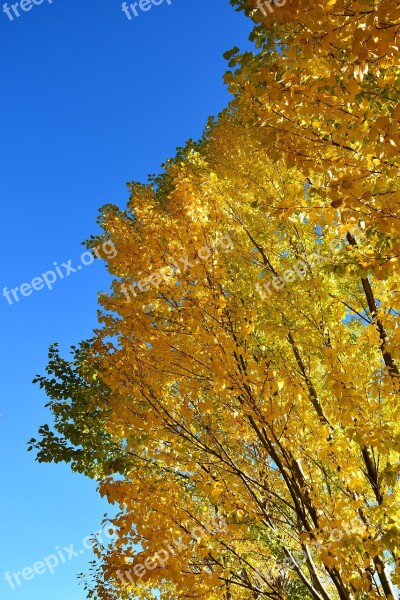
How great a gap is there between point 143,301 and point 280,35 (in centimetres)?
239

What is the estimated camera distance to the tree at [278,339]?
235 centimetres

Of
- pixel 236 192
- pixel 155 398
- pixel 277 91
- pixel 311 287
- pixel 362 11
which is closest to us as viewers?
pixel 362 11

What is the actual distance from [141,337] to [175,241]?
0.95 meters

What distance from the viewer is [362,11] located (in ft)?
6.14

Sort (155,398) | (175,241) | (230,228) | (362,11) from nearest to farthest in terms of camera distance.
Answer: (362,11) < (155,398) < (175,241) < (230,228)

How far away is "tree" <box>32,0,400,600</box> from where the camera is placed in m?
2.35

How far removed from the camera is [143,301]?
3.90 metres

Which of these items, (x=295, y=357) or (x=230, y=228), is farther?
(x=230, y=228)

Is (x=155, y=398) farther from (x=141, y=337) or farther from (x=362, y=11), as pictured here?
(x=362, y=11)

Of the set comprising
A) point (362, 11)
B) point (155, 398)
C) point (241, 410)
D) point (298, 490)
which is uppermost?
point (362, 11)

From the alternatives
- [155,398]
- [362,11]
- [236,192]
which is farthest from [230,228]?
[362,11]

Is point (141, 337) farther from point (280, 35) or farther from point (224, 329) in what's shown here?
point (280, 35)

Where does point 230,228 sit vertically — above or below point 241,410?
above

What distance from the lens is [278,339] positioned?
459cm
